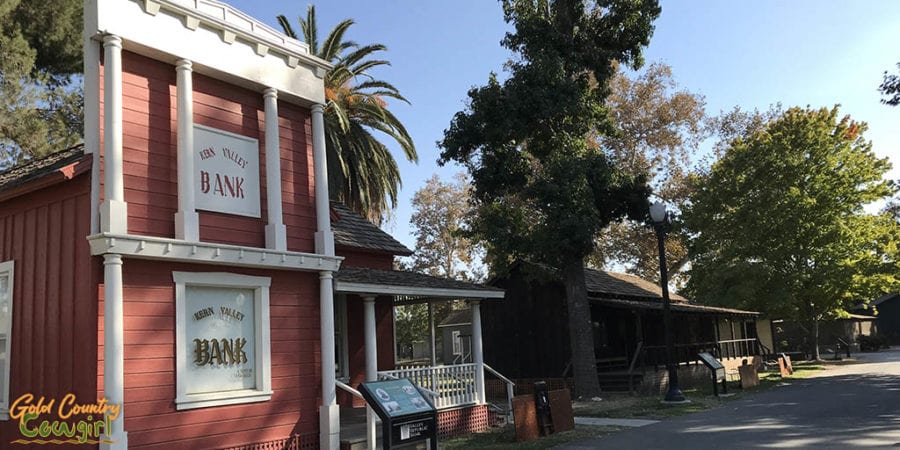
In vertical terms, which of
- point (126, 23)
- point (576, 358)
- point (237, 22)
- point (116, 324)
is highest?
point (237, 22)

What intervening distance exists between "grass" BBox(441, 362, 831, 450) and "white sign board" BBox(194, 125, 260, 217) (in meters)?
5.65

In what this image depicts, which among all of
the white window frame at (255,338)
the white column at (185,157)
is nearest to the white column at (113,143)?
the white column at (185,157)

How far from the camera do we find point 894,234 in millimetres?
31375

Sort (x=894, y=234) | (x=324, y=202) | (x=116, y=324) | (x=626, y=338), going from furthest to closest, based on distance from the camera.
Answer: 1. (x=894, y=234)
2. (x=626, y=338)
3. (x=324, y=202)
4. (x=116, y=324)

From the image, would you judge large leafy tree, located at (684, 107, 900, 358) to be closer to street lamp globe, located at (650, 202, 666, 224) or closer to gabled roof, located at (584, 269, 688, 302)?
gabled roof, located at (584, 269, 688, 302)

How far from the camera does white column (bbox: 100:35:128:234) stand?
8422mm

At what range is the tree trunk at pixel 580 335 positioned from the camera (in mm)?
20734

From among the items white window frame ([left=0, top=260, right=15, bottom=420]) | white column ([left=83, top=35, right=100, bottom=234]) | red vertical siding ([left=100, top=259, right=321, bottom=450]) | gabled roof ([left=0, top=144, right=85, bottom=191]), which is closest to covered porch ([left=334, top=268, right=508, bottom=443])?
red vertical siding ([left=100, top=259, right=321, bottom=450])

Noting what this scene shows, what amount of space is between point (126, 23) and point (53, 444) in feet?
18.0

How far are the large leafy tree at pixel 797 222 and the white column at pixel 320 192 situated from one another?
23.4 m

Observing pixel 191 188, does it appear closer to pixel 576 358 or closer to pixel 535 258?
pixel 535 258

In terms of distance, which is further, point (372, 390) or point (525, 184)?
point (525, 184)

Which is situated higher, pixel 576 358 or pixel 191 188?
pixel 191 188

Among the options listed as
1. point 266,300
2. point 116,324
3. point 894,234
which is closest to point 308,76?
point 266,300
